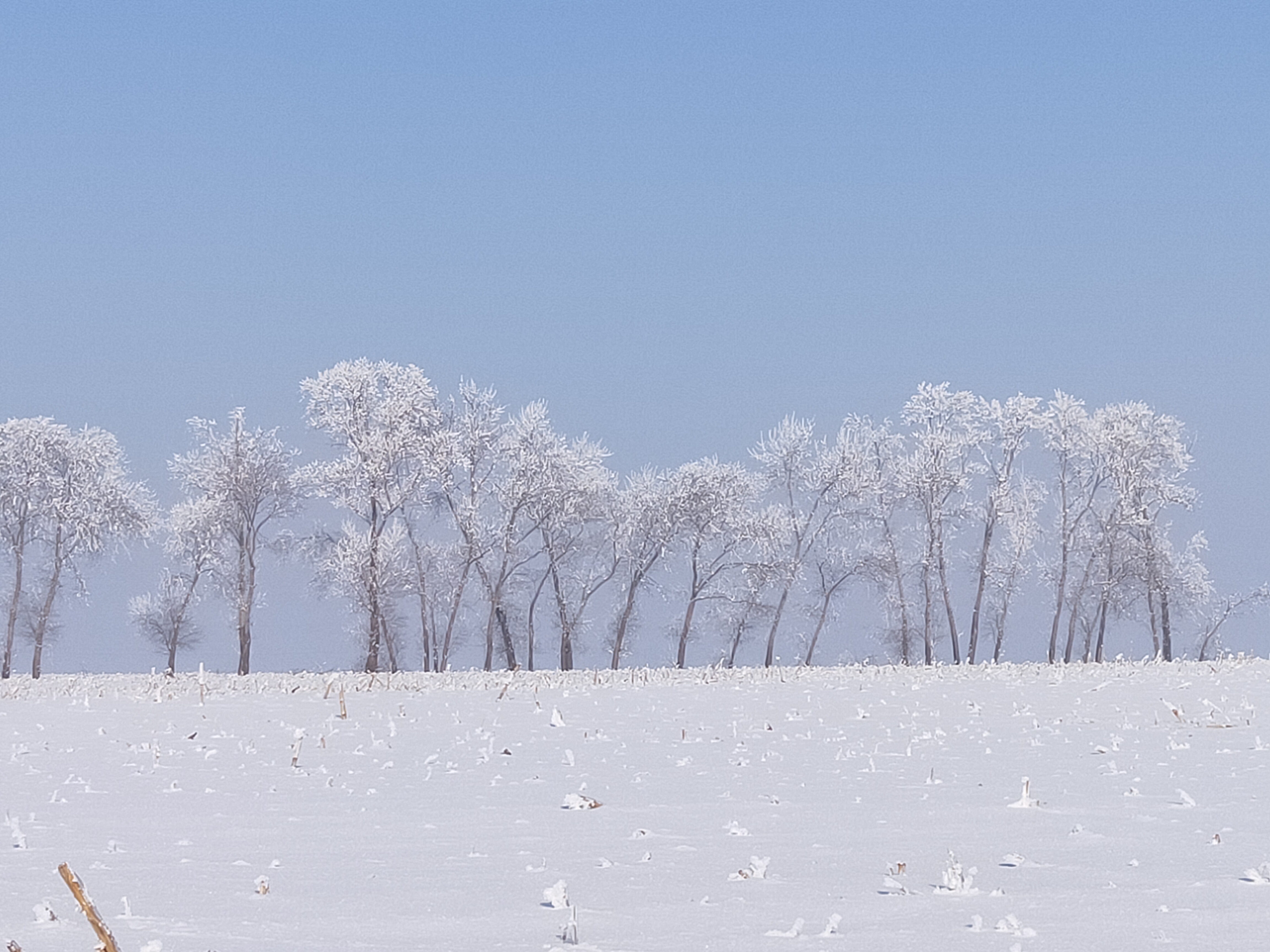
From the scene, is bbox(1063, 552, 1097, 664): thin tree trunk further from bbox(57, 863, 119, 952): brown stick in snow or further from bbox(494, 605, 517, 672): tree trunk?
bbox(57, 863, 119, 952): brown stick in snow

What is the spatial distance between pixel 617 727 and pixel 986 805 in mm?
7282

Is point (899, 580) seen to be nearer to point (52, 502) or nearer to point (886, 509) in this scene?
point (886, 509)

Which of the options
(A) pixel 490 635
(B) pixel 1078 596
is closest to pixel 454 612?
(A) pixel 490 635

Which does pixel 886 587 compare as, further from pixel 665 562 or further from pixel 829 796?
pixel 829 796

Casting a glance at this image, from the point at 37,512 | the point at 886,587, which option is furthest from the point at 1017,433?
the point at 37,512

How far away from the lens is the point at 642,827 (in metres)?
8.23

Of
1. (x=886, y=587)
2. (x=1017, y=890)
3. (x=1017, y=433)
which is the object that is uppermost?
(x=1017, y=433)

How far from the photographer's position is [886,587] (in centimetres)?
5334

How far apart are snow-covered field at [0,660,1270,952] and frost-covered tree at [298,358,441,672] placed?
24639 millimetres

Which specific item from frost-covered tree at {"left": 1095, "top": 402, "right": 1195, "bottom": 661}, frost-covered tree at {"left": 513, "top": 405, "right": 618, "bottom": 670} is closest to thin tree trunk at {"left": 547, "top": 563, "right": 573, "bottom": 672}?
frost-covered tree at {"left": 513, "top": 405, "right": 618, "bottom": 670}

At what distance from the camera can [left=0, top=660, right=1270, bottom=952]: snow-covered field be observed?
17.5ft

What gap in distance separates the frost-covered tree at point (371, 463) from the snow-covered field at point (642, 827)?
80.8 feet

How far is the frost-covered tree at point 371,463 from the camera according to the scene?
43.0 meters

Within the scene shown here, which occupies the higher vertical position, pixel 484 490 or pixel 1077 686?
pixel 484 490
